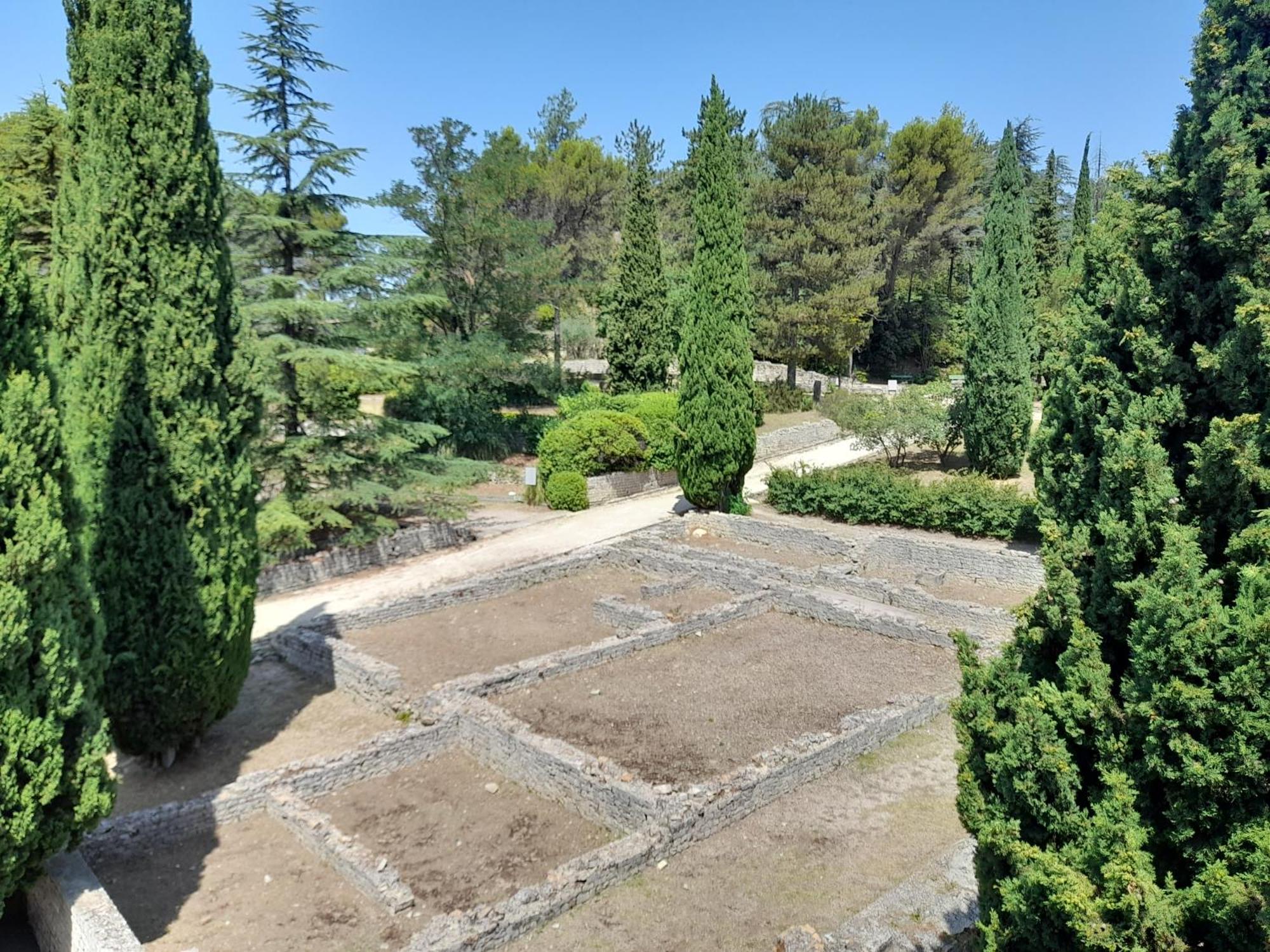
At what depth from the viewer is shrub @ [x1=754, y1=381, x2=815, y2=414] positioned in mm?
35375

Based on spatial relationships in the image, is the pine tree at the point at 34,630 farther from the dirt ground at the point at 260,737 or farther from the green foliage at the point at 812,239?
the green foliage at the point at 812,239

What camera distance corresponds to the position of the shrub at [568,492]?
23000 mm

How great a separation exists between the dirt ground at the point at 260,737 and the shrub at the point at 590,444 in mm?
11482

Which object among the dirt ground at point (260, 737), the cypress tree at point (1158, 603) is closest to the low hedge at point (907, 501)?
the dirt ground at point (260, 737)

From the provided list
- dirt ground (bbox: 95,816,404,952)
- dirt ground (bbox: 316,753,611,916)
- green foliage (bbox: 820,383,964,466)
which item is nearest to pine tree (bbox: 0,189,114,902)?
dirt ground (bbox: 95,816,404,952)

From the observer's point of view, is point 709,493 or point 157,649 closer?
point 157,649

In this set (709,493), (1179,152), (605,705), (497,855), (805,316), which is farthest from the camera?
(805,316)

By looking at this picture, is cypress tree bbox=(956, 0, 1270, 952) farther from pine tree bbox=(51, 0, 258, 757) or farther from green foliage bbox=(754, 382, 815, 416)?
green foliage bbox=(754, 382, 815, 416)

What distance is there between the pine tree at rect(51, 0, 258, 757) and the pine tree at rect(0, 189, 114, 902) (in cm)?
267

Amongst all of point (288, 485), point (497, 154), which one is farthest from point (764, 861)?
point (497, 154)

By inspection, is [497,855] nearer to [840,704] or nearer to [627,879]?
[627,879]

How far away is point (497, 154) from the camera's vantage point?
30.1 meters

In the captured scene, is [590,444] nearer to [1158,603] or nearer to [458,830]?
[458,830]

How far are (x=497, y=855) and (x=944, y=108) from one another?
45516 millimetres
